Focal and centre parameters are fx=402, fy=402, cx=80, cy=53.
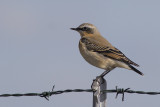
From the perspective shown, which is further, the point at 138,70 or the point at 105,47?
the point at 105,47

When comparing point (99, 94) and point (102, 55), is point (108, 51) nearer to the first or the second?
point (102, 55)

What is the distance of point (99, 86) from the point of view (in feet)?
24.0

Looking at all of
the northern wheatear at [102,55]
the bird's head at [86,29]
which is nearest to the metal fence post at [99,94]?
the northern wheatear at [102,55]

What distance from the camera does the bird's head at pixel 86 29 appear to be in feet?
46.3

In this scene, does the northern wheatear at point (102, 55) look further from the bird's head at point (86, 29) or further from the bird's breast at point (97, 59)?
the bird's head at point (86, 29)

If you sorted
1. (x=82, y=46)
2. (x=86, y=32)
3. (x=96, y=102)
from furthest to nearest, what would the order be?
(x=86, y=32)
(x=82, y=46)
(x=96, y=102)

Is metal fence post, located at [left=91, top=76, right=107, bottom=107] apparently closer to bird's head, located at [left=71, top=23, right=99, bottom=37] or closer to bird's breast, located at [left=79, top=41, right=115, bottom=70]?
bird's breast, located at [left=79, top=41, right=115, bottom=70]

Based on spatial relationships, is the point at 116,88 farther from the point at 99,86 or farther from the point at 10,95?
the point at 10,95

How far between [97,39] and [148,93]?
6.01 meters

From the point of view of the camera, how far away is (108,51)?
1250 centimetres

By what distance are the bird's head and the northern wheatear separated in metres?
0.66

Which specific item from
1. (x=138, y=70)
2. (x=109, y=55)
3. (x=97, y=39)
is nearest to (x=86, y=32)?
(x=97, y=39)

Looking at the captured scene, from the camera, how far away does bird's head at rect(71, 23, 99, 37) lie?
1410 cm

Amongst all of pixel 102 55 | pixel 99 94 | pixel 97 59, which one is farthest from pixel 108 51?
pixel 99 94
